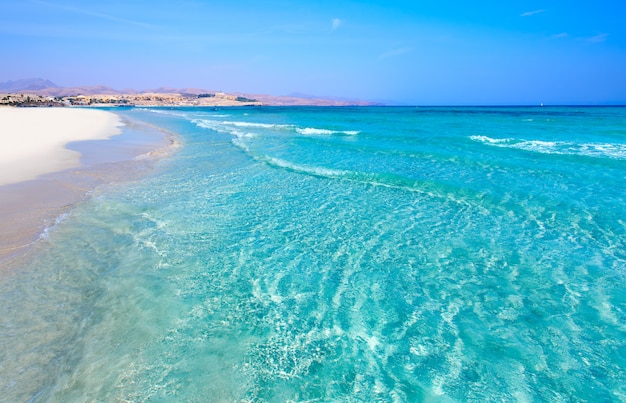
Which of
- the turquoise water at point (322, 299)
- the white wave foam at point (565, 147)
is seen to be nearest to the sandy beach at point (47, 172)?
the turquoise water at point (322, 299)

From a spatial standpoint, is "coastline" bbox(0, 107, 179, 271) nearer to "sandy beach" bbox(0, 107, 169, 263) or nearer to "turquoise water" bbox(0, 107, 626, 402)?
"sandy beach" bbox(0, 107, 169, 263)

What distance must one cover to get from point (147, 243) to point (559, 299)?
8.56 m

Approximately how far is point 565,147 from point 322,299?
24750 mm

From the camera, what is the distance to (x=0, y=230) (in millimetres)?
8328

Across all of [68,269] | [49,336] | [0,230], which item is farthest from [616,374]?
[0,230]

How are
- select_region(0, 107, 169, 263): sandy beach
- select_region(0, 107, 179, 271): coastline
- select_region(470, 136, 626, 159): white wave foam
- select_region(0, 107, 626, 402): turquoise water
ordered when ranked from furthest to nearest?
select_region(470, 136, 626, 159): white wave foam, select_region(0, 107, 169, 263): sandy beach, select_region(0, 107, 179, 271): coastline, select_region(0, 107, 626, 402): turquoise water

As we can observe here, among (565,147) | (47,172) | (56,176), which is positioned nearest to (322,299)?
(56,176)

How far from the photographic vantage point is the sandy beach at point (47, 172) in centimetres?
884

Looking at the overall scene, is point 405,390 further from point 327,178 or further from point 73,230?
point 327,178

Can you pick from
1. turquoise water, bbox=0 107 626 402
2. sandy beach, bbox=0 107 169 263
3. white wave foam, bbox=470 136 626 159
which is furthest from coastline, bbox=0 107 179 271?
white wave foam, bbox=470 136 626 159

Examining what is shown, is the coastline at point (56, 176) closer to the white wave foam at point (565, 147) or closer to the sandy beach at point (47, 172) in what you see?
the sandy beach at point (47, 172)

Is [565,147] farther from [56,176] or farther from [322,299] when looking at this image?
[56,176]

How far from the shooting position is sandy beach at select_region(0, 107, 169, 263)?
8.84 m

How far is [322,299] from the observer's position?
6004 mm
